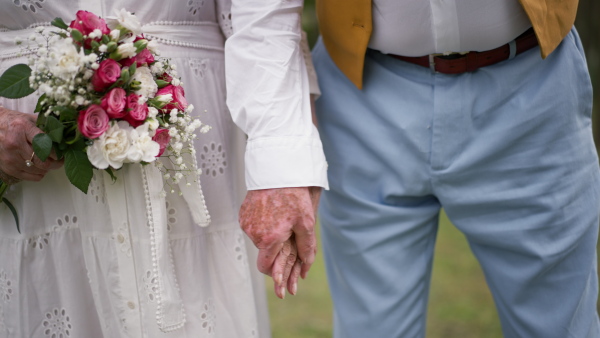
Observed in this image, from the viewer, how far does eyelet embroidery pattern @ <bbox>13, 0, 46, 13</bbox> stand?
1601 millimetres

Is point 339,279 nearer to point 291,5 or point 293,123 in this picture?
point 293,123

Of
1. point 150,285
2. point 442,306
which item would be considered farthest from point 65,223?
point 442,306

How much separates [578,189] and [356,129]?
627 mm

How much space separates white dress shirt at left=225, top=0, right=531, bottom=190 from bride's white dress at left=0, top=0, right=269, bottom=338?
0.48ft

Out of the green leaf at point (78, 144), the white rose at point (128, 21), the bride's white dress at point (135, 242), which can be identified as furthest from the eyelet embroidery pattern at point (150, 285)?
the white rose at point (128, 21)

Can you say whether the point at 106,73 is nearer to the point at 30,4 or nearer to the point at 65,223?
the point at 30,4

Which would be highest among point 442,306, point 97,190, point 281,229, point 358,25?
point 358,25

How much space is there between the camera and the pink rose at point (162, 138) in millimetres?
1505

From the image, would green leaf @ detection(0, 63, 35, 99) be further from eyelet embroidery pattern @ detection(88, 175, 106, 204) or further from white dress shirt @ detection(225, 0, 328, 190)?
white dress shirt @ detection(225, 0, 328, 190)

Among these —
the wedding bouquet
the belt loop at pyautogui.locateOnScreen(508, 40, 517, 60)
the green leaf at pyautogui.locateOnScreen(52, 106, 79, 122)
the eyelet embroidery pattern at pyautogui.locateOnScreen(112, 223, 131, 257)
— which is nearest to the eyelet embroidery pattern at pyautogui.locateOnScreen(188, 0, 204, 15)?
the wedding bouquet

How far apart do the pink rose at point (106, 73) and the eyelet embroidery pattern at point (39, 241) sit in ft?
1.77

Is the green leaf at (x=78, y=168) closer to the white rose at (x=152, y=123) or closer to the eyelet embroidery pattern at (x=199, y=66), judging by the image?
the white rose at (x=152, y=123)

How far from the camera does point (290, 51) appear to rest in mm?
1682

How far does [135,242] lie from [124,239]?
29mm
